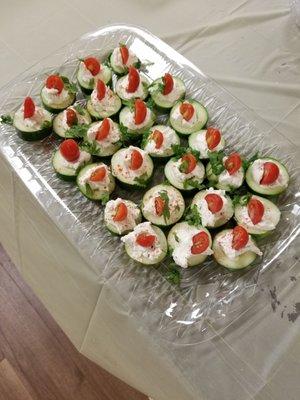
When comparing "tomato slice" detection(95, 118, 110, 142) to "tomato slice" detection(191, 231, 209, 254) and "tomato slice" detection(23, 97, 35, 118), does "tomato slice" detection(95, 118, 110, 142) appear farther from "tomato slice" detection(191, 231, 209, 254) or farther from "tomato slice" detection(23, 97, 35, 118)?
"tomato slice" detection(191, 231, 209, 254)

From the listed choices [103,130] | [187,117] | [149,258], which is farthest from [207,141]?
[149,258]

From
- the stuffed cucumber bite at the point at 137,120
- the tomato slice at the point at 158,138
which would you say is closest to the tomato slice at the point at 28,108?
the stuffed cucumber bite at the point at 137,120

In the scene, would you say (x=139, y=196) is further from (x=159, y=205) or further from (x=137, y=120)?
(x=137, y=120)

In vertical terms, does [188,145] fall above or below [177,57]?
below

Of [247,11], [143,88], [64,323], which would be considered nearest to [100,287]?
[64,323]

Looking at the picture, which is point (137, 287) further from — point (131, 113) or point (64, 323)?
point (131, 113)

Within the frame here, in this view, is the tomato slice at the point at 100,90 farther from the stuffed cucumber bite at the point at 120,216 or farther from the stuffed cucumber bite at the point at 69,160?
the stuffed cucumber bite at the point at 120,216
